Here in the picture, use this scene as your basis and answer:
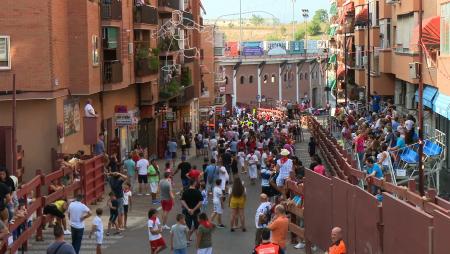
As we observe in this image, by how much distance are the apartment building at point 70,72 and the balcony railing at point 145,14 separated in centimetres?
6

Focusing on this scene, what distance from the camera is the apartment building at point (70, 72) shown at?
3120cm

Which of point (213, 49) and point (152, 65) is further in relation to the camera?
point (213, 49)

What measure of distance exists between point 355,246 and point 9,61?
18805mm

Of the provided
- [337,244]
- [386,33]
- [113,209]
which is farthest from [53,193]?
[386,33]

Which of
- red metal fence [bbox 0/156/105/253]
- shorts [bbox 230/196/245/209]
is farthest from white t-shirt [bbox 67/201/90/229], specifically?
shorts [bbox 230/196/245/209]

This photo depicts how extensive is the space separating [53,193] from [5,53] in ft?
28.4

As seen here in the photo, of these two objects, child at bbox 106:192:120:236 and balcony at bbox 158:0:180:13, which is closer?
child at bbox 106:192:120:236

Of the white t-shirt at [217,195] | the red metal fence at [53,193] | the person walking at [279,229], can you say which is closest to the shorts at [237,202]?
the white t-shirt at [217,195]

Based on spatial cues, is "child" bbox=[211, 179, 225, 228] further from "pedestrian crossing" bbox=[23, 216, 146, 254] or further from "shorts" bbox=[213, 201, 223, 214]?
"pedestrian crossing" bbox=[23, 216, 146, 254]

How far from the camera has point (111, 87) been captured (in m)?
38.7

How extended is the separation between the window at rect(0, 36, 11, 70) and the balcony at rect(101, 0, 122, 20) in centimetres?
734

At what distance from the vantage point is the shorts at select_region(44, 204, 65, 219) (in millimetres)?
21891

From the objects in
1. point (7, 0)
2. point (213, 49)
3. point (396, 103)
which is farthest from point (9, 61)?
point (213, 49)

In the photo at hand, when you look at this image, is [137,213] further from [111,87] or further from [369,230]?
[369,230]
